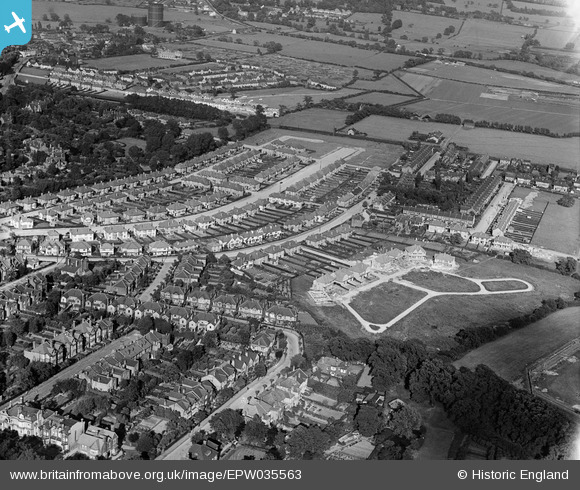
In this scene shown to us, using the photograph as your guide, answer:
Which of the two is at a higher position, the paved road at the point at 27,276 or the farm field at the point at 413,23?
the farm field at the point at 413,23

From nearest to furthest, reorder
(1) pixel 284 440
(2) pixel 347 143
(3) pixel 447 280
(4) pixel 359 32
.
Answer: (1) pixel 284 440
(3) pixel 447 280
(2) pixel 347 143
(4) pixel 359 32

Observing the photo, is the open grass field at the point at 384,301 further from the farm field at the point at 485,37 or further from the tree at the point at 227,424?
the farm field at the point at 485,37

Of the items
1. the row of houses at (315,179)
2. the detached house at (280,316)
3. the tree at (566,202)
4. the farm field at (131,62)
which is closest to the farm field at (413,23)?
the farm field at (131,62)

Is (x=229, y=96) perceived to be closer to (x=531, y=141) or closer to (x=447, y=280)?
(x=531, y=141)

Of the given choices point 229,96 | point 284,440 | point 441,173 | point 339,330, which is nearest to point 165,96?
point 229,96

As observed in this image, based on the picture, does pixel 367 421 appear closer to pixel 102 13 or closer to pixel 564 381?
pixel 564 381

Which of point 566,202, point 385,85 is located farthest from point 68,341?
point 385,85

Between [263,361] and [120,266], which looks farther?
[120,266]

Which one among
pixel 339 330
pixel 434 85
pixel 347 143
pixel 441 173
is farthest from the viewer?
pixel 434 85
